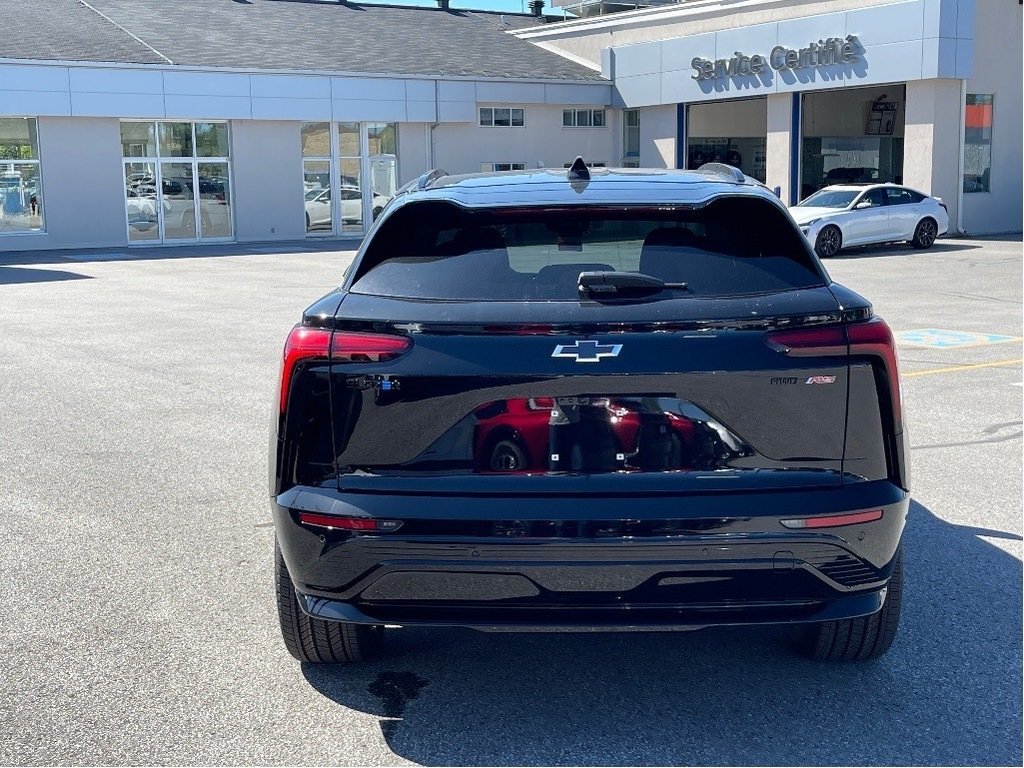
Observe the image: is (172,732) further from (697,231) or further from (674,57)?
(674,57)

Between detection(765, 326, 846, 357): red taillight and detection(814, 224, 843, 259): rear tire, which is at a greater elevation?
detection(765, 326, 846, 357): red taillight

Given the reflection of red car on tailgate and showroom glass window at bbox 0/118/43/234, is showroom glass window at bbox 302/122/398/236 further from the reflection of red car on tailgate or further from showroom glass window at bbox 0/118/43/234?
the reflection of red car on tailgate

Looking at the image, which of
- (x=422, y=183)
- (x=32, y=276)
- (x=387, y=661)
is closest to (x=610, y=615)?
(x=387, y=661)

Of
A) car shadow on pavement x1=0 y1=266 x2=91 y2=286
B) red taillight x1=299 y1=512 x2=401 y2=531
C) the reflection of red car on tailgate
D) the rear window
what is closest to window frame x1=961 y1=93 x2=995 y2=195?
car shadow on pavement x1=0 y1=266 x2=91 y2=286

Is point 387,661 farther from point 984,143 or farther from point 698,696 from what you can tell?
point 984,143

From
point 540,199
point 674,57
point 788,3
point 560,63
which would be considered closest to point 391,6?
point 560,63

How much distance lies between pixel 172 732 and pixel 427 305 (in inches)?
61.7

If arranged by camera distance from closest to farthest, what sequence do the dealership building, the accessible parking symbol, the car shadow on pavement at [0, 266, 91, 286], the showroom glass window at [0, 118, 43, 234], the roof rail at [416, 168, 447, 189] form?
the roof rail at [416, 168, 447, 189]
the accessible parking symbol
the car shadow on pavement at [0, 266, 91, 286]
the dealership building
the showroom glass window at [0, 118, 43, 234]

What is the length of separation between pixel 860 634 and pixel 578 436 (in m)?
1.37

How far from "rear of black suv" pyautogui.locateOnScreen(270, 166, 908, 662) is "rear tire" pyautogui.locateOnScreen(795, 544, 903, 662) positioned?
385 mm

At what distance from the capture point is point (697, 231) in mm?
4043

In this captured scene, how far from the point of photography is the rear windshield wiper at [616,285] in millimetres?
3650

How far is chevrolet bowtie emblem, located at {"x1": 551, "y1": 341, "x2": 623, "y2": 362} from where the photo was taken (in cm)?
351

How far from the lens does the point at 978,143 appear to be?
31.0 meters
